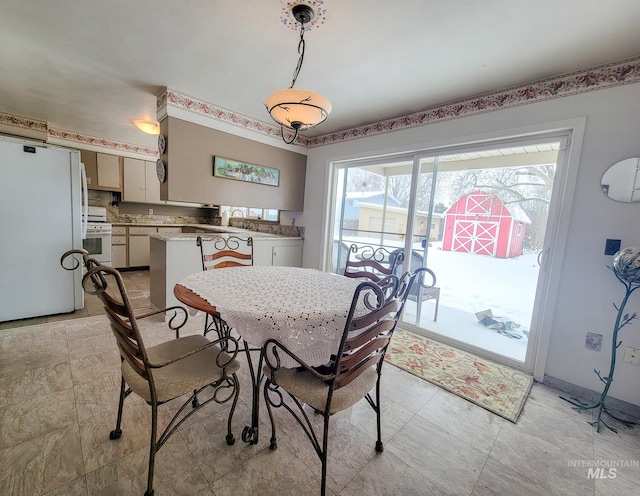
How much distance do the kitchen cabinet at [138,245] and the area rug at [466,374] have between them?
4.80 meters

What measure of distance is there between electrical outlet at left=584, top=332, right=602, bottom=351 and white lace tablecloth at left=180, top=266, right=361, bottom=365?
1858 mm

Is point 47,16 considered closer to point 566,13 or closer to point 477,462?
point 566,13

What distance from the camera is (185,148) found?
2.84 m

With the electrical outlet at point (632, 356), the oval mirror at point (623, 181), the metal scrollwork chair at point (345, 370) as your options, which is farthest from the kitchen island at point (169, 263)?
the electrical outlet at point (632, 356)

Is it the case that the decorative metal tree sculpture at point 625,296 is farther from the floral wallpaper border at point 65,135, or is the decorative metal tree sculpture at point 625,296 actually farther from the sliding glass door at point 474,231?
the floral wallpaper border at point 65,135

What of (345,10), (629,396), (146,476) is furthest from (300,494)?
(345,10)

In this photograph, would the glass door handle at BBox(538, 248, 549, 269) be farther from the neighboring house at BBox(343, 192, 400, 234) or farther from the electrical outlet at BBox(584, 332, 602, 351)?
the neighboring house at BBox(343, 192, 400, 234)

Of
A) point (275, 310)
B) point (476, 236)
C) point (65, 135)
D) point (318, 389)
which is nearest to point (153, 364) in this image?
point (275, 310)

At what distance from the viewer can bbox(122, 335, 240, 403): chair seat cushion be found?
1.14m

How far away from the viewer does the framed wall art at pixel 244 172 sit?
314 cm

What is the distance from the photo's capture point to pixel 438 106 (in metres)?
2.66

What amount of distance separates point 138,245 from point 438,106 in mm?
5327

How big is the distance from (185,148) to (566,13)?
314 cm

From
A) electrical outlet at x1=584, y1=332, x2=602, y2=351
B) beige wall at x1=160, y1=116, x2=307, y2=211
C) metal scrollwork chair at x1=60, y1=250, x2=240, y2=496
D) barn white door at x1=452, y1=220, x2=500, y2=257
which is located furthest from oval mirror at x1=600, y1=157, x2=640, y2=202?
beige wall at x1=160, y1=116, x2=307, y2=211
